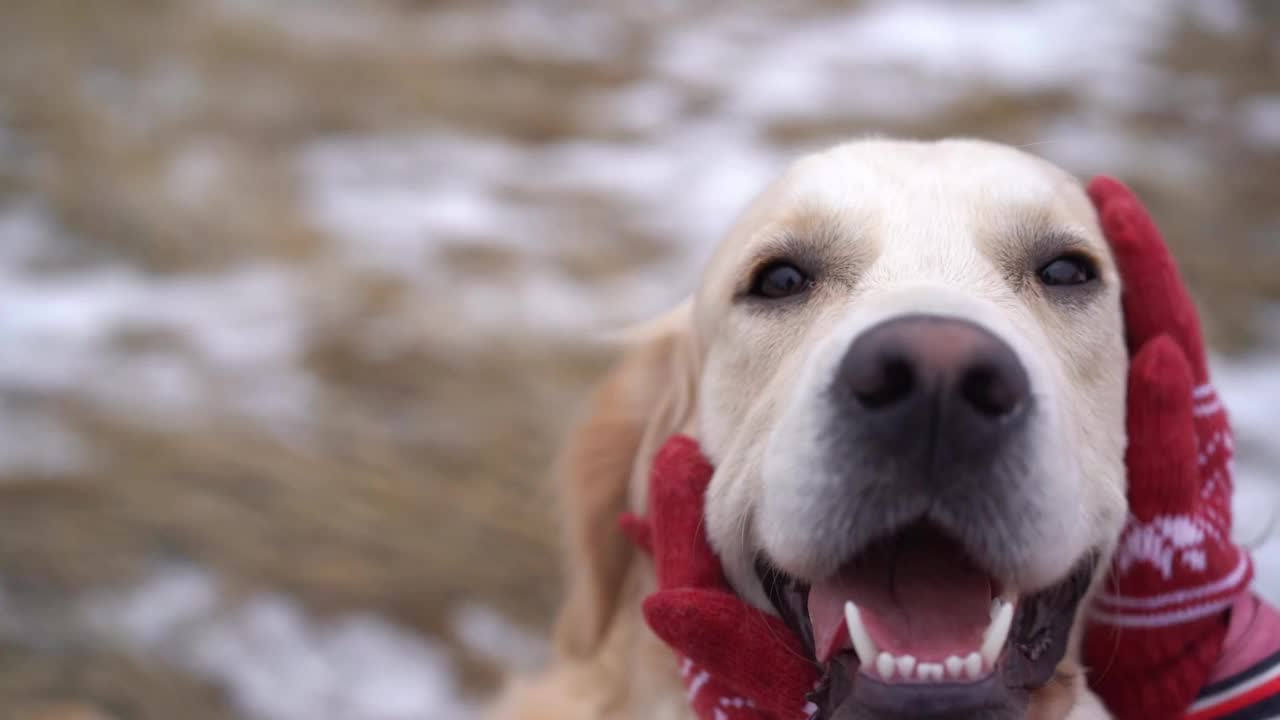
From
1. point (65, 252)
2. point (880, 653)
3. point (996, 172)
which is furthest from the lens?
point (65, 252)

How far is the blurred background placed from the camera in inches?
141

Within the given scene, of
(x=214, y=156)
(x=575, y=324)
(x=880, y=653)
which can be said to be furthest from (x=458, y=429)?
(x=880, y=653)

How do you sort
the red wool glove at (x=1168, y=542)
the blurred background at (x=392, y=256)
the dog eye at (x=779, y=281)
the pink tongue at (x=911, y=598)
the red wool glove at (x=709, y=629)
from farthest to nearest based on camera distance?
1. the blurred background at (x=392, y=256)
2. the dog eye at (x=779, y=281)
3. the red wool glove at (x=1168, y=542)
4. the red wool glove at (x=709, y=629)
5. the pink tongue at (x=911, y=598)

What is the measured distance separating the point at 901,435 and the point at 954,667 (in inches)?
12.7

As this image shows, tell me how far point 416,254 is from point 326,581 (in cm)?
198

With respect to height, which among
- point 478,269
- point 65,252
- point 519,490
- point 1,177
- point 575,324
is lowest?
point 519,490

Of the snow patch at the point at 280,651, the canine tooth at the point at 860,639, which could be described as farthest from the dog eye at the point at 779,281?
the snow patch at the point at 280,651

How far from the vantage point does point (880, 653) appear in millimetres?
1497

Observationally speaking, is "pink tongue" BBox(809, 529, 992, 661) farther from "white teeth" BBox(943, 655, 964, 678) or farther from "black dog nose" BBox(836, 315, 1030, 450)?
"black dog nose" BBox(836, 315, 1030, 450)

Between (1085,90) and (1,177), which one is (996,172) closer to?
(1085,90)

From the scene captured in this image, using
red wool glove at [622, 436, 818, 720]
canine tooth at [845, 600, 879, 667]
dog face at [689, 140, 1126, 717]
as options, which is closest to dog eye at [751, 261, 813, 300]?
dog face at [689, 140, 1126, 717]

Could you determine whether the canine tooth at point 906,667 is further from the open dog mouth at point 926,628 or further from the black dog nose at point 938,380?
the black dog nose at point 938,380

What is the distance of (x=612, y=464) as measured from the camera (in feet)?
8.05

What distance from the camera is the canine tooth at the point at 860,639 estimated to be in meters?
1.49
